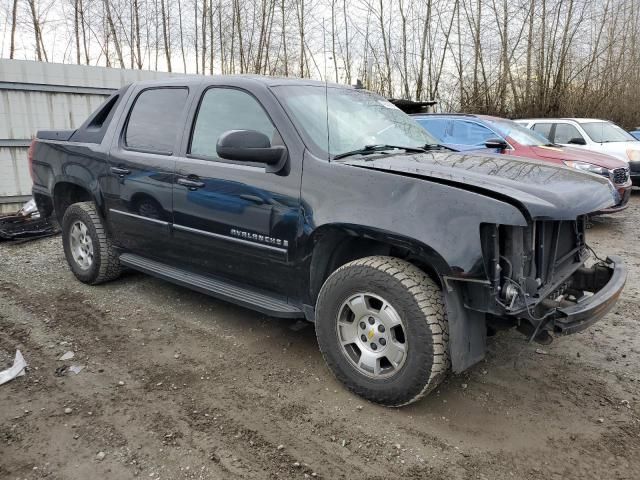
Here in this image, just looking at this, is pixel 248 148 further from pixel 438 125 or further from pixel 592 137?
pixel 592 137

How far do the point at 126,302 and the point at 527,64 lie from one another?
15.0 meters

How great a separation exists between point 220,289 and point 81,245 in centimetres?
212

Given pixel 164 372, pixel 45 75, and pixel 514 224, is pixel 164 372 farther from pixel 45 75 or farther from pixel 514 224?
pixel 45 75

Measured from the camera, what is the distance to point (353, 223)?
2.88 meters

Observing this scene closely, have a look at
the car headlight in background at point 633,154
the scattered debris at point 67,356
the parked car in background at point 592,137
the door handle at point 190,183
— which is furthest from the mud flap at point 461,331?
the car headlight in background at point 633,154

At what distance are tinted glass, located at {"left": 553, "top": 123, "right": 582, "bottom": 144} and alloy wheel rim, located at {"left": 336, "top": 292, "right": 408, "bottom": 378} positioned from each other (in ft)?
30.4

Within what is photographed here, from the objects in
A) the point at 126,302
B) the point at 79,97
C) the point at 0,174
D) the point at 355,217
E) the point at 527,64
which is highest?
the point at 527,64

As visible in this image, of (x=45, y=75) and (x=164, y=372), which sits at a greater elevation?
(x=45, y=75)

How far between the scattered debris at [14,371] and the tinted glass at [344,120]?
7.77 ft

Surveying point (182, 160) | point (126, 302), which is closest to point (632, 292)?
point (182, 160)

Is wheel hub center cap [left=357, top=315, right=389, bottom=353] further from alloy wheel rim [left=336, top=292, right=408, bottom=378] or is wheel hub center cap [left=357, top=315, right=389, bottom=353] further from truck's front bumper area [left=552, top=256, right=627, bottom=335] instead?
truck's front bumper area [left=552, top=256, right=627, bottom=335]

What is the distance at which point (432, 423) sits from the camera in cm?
282

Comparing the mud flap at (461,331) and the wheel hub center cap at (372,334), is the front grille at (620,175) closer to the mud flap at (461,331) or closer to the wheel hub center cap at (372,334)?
the mud flap at (461,331)

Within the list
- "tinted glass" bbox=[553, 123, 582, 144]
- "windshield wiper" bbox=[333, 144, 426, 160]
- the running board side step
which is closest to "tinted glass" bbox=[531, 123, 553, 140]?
"tinted glass" bbox=[553, 123, 582, 144]
